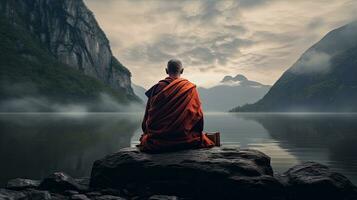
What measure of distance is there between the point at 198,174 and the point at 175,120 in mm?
2036

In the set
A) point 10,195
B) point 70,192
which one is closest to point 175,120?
point 70,192

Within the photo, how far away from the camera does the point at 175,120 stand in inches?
546

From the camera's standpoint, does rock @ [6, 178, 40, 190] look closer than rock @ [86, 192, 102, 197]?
No

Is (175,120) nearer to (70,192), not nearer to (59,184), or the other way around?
(70,192)

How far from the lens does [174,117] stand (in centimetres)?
1389

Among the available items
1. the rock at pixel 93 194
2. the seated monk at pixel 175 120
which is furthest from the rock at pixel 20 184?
the seated monk at pixel 175 120

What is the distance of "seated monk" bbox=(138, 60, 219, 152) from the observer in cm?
1387

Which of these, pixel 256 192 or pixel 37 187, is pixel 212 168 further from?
pixel 37 187

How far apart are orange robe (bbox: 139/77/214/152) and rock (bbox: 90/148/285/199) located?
36cm

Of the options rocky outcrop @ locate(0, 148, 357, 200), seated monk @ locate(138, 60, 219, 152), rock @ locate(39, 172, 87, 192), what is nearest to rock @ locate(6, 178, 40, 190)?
rocky outcrop @ locate(0, 148, 357, 200)

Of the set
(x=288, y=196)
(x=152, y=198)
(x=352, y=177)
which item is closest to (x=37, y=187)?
(x=152, y=198)

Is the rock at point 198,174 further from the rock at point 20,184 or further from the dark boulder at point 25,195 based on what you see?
the rock at point 20,184

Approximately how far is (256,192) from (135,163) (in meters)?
4.21

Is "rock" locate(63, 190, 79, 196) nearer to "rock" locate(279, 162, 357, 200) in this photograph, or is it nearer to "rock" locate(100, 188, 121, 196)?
"rock" locate(100, 188, 121, 196)
